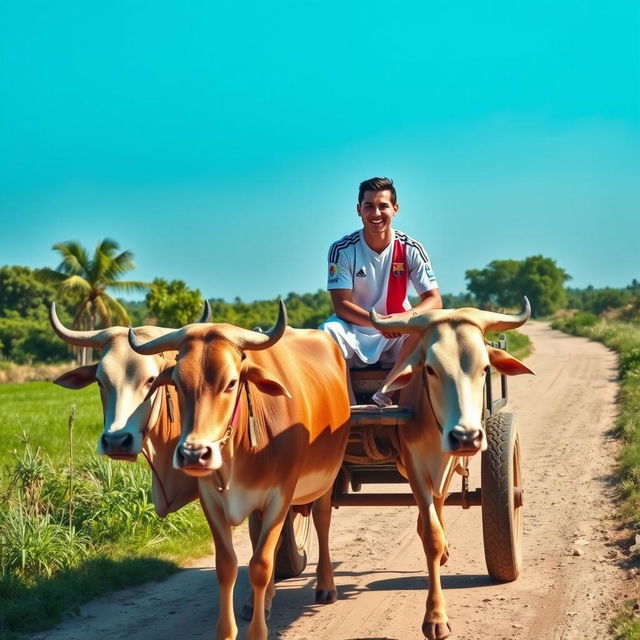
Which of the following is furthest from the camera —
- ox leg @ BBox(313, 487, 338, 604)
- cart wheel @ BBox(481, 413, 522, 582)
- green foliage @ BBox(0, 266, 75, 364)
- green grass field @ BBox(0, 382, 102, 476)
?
green foliage @ BBox(0, 266, 75, 364)

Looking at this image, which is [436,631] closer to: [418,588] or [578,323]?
[418,588]

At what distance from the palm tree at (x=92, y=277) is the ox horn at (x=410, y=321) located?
3854 cm

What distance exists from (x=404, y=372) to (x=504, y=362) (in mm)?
681

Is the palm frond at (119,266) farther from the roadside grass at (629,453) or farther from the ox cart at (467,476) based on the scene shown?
the ox cart at (467,476)

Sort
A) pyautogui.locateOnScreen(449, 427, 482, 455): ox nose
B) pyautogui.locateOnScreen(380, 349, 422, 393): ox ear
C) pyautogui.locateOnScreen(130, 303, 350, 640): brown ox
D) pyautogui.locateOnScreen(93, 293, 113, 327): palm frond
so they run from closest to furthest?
pyautogui.locateOnScreen(130, 303, 350, 640): brown ox, pyautogui.locateOnScreen(449, 427, 482, 455): ox nose, pyautogui.locateOnScreen(380, 349, 422, 393): ox ear, pyautogui.locateOnScreen(93, 293, 113, 327): palm frond

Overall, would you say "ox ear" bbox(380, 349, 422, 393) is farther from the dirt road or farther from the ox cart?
the dirt road

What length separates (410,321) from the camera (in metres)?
5.74

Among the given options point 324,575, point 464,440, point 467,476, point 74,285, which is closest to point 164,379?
point 464,440

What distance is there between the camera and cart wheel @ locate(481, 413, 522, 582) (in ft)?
22.0

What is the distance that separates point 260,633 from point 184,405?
1.44m

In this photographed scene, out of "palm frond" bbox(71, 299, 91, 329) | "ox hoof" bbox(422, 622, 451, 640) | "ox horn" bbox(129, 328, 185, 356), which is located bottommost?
"ox hoof" bbox(422, 622, 451, 640)

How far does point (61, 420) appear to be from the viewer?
59.7 feet

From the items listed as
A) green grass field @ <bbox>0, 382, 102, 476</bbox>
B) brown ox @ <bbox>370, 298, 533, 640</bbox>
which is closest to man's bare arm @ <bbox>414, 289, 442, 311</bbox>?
brown ox @ <bbox>370, 298, 533, 640</bbox>

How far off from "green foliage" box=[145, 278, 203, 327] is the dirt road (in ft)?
122
